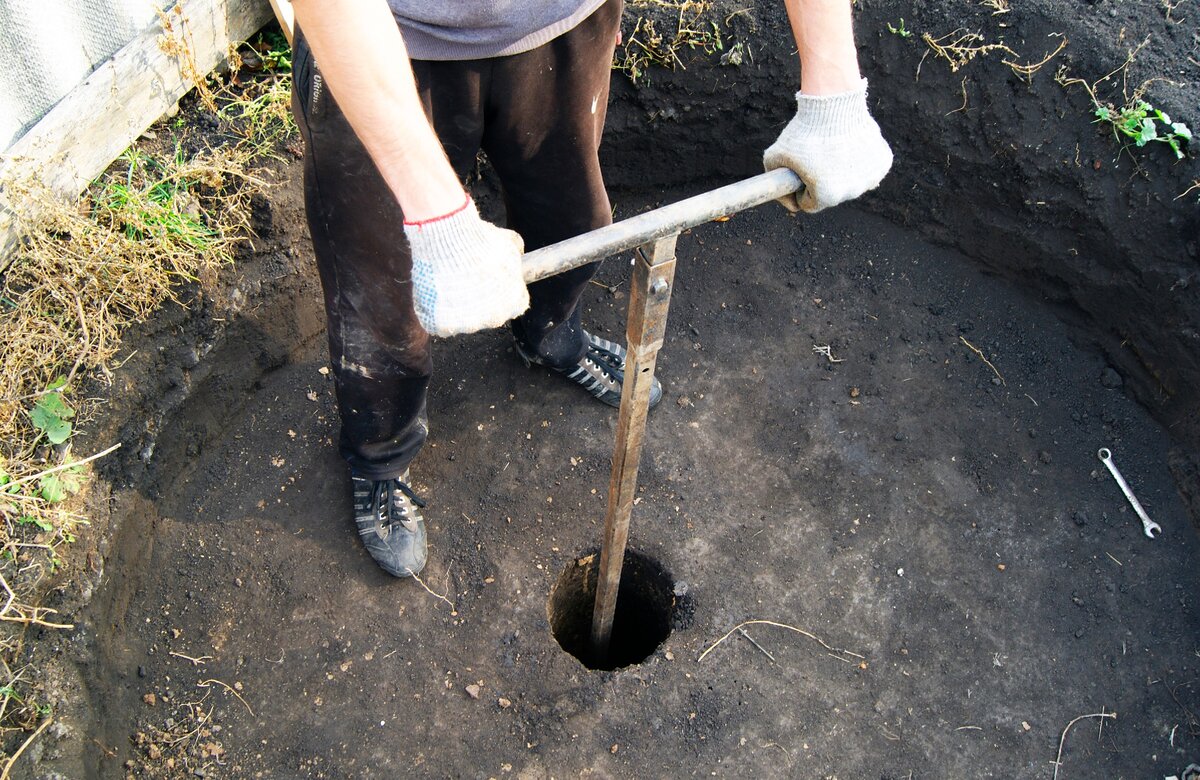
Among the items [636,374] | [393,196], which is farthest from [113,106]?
[636,374]

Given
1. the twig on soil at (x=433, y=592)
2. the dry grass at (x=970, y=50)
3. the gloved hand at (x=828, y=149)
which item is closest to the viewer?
the gloved hand at (x=828, y=149)

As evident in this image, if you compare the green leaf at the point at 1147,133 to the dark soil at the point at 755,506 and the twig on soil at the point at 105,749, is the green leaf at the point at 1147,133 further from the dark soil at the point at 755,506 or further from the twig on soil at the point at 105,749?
the twig on soil at the point at 105,749

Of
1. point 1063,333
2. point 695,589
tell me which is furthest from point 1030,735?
point 1063,333

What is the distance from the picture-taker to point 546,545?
106 inches

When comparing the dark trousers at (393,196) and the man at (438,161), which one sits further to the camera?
the dark trousers at (393,196)

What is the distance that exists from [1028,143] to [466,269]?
2160mm

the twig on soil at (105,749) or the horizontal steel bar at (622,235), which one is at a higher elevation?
the horizontal steel bar at (622,235)

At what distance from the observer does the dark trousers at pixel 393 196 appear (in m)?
1.92

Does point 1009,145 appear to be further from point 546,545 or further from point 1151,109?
point 546,545

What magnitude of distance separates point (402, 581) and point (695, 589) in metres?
0.83

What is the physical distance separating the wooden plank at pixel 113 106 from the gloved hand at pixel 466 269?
1.56m

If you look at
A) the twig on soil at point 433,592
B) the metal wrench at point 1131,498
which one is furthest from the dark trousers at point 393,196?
the metal wrench at point 1131,498

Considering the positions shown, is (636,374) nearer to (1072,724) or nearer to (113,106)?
(1072,724)

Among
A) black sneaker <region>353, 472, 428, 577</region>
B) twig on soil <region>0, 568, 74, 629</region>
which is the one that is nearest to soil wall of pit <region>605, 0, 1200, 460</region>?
black sneaker <region>353, 472, 428, 577</region>
